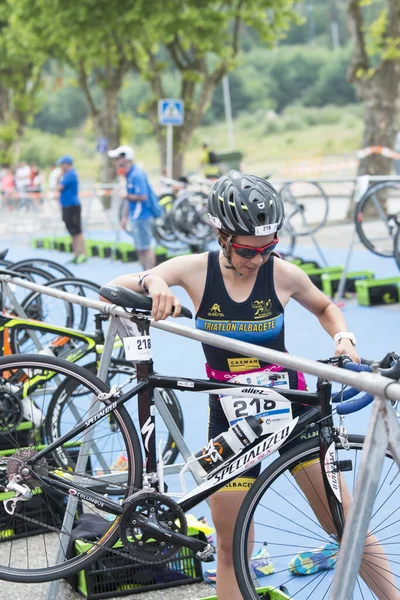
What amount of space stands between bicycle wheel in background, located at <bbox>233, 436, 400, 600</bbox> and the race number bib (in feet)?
0.62

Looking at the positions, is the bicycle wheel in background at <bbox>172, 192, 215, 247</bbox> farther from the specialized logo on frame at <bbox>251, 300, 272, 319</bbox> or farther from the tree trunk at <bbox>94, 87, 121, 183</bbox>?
the tree trunk at <bbox>94, 87, 121, 183</bbox>

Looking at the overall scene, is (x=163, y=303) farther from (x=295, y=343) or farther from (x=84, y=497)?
(x=295, y=343)

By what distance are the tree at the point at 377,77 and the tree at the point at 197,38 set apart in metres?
5.24

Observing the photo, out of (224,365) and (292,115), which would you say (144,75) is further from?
(292,115)

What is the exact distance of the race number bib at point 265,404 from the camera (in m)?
3.40

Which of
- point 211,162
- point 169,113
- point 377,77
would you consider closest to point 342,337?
point 377,77

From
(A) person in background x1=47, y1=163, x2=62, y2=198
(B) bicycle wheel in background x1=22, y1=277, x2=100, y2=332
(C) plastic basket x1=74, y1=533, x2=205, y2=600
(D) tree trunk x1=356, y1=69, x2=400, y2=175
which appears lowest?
(C) plastic basket x1=74, y1=533, x2=205, y2=600

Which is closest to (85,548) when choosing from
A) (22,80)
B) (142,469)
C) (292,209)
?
(142,469)

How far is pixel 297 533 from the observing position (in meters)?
4.46

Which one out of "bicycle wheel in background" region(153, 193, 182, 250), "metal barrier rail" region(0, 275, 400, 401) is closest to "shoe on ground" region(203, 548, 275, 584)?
"metal barrier rail" region(0, 275, 400, 401)

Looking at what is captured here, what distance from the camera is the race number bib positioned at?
11.2 feet

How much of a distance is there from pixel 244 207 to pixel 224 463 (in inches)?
36.1

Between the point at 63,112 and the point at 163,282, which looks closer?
the point at 163,282

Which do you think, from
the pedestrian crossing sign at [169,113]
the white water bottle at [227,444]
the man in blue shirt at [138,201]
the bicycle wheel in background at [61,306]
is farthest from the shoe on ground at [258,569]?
the pedestrian crossing sign at [169,113]
